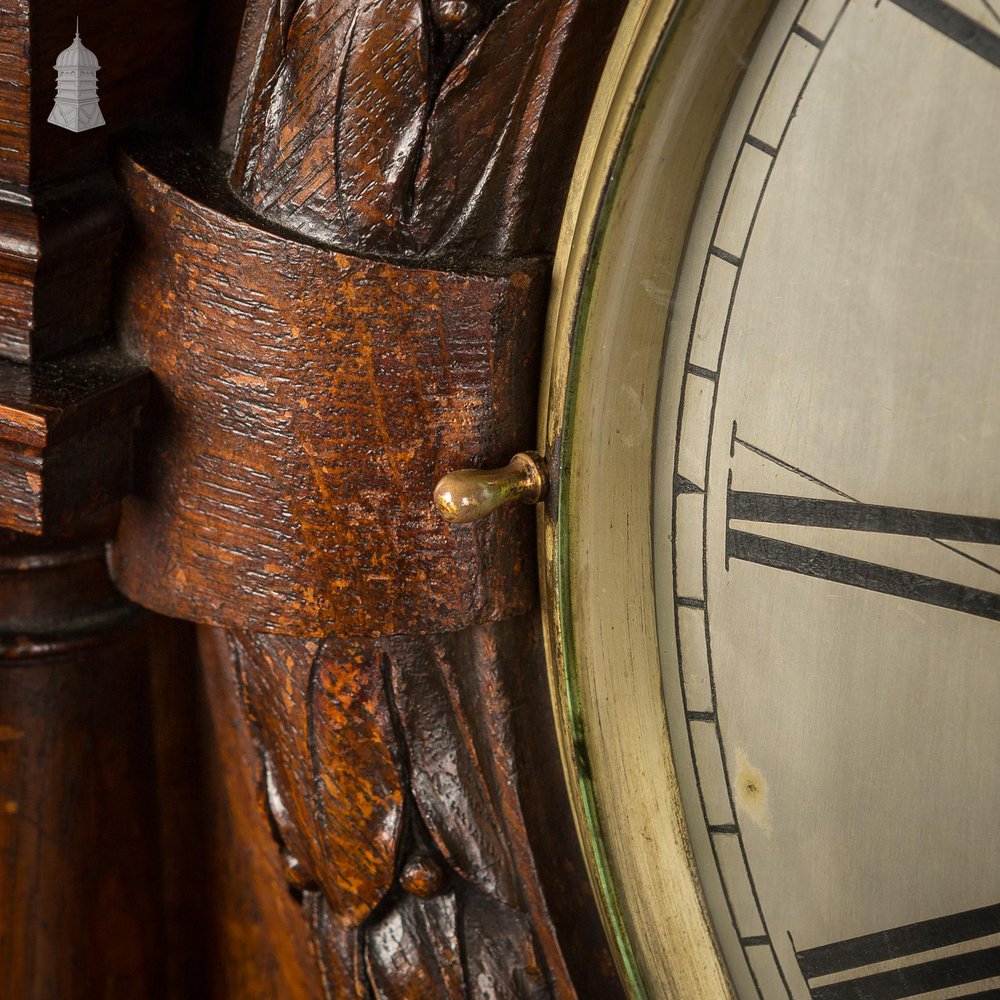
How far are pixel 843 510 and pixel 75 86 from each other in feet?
1.01

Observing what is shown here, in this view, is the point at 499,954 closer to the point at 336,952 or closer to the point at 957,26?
the point at 336,952

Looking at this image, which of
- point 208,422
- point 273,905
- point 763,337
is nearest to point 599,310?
point 763,337

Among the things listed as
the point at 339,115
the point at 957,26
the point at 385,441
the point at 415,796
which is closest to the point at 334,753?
the point at 415,796

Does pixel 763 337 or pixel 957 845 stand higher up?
pixel 763 337

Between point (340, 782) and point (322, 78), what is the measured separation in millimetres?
275

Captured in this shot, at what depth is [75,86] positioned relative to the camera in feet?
1.62

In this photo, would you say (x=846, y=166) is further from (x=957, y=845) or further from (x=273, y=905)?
(x=273, y=905)

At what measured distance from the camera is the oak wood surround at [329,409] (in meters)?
0.48

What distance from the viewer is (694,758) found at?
0.51 m

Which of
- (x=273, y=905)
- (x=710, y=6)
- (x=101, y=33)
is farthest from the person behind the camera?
(x=273, y=905)

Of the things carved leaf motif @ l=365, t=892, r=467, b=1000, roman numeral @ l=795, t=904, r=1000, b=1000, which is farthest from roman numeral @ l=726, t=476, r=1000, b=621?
carved leaf motif @ l=365, t=892, r=467, b=1000

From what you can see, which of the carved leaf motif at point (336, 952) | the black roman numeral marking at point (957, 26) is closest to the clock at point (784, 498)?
the black roman numeral marking at point (957, 26)

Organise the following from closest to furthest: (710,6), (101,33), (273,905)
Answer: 1. (710,6)
2. (101,33)
3. (273,905)

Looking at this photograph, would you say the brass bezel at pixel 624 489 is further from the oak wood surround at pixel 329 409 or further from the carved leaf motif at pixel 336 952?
the carved leaf motif at pixel 336 952
